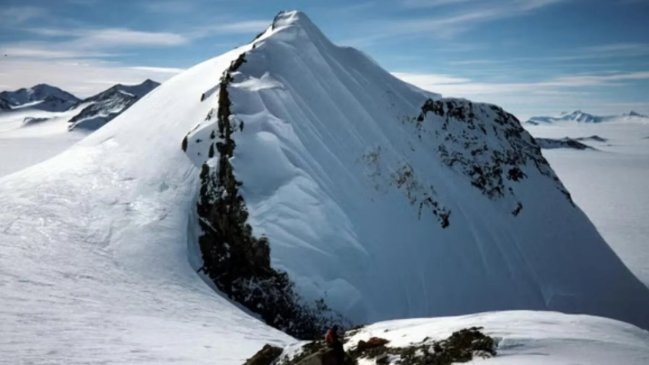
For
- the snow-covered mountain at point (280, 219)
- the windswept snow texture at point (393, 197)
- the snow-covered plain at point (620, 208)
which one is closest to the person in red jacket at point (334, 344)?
the snow-covered mountain at point (280, 219)

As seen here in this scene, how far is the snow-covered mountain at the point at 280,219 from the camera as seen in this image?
2052cm

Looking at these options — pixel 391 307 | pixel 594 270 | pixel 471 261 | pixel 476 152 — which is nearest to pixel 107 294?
pixel 391 307

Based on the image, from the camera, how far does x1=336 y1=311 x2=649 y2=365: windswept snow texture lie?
32.2 ft

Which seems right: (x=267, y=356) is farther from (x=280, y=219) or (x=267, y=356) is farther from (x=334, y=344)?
(x=280, y=219)

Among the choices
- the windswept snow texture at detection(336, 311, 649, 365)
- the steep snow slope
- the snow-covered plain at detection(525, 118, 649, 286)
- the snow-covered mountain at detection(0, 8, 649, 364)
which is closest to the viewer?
the windswept snow texture at detection(336, 311, 649, 365)

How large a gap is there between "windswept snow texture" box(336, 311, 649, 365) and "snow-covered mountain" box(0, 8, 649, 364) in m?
0.24

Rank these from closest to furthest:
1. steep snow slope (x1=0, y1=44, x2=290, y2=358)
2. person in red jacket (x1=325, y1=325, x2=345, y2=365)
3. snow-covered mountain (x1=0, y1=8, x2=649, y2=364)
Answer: person in red jacket (x1=325, y1=325, x2=345, y2=365), steep snow slope (x1=0, y1=44, x2=290, y2=358), snow-covered mountain (x1=0, y1=8, x2=649, y2=364)

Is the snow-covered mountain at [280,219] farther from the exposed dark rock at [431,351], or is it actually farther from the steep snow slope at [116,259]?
the exposed dark rock at [431,351]

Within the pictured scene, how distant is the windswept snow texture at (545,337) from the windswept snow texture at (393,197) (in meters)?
14.1

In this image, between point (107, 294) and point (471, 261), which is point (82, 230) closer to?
point (107, 294)

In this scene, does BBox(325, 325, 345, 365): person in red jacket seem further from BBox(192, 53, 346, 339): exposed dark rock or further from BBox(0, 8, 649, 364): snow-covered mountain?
BBox(192, 53, 346, 339): exposed dark rock

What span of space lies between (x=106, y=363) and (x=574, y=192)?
143617 millimetres

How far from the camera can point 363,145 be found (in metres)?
39.6

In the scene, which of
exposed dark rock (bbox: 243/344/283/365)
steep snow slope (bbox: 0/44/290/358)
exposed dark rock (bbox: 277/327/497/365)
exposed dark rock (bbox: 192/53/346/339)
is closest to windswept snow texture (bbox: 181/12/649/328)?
exposed dark rock (bbox: 192/53/346/339)
